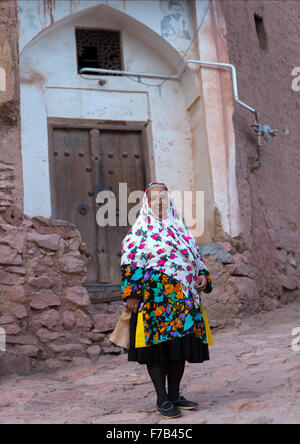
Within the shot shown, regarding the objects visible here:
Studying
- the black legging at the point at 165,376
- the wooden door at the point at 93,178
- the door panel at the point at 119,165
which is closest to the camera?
the black legging at the point at 165,376

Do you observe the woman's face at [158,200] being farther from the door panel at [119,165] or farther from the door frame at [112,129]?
the door panel at [119,165]

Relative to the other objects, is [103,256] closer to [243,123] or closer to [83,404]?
[243,123]

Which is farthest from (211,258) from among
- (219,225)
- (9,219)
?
(9,219)

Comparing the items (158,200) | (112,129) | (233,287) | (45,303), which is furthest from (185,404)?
(112,129)

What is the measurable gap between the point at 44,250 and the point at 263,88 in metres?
3.61

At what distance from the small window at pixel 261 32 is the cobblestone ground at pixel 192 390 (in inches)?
145

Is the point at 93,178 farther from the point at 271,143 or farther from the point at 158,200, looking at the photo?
the point at 158,200

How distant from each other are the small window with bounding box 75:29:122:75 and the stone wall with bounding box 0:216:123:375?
233 centimetres

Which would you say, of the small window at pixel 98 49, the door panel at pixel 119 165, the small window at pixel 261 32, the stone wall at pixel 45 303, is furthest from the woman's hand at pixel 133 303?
the small window at pixel 261 32

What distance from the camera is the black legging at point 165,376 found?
3.20 m

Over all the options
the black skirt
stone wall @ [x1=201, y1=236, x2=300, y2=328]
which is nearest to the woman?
the black skirt

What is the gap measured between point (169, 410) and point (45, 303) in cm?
203

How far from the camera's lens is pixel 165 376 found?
3.25 m
